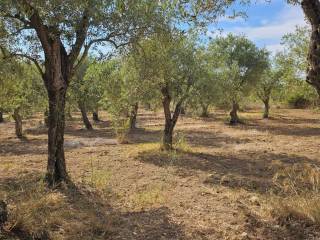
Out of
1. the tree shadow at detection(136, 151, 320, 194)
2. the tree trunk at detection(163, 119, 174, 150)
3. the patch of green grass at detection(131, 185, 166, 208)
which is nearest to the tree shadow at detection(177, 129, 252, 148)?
the tree trunk at detection(163, 119, 174, 150)

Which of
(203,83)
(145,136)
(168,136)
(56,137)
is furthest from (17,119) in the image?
(56,137)

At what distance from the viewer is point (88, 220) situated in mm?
8633

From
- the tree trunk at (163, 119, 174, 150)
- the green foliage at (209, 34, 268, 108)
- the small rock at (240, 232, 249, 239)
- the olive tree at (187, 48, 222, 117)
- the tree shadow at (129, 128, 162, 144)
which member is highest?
the green foliage at (209, 34, 268, 108)

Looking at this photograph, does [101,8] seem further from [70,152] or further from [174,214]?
[70,152]

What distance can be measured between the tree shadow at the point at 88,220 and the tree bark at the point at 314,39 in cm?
380

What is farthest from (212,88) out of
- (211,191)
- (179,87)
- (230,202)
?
(230,202)

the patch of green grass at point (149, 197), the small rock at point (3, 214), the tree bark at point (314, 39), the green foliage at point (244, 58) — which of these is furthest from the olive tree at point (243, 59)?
the small rock at point (3, 214)

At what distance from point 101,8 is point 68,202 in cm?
509

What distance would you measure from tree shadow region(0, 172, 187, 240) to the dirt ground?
2 centimetres

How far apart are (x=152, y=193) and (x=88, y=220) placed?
3344 millimetres

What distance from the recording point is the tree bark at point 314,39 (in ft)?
22.5

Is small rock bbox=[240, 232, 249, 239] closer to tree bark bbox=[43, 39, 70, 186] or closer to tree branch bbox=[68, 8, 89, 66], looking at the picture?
tree bark bbox=[43, 39, 70, 186]

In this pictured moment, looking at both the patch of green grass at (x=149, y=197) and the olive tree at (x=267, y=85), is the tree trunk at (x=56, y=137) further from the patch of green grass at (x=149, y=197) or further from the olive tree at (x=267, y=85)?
the olive tree at (x=267, y=85)

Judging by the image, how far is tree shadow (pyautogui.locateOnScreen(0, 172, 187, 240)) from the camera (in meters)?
7.49
